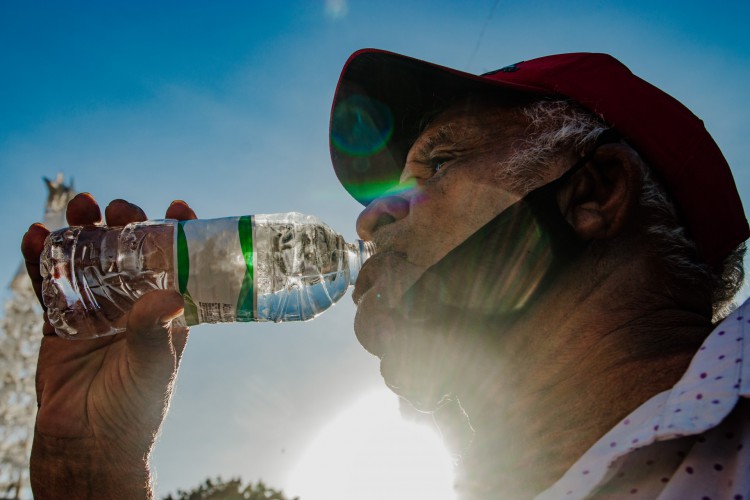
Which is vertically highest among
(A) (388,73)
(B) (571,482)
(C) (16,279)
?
(C) (16,279)

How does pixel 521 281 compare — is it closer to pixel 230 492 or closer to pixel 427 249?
pixel 427 249

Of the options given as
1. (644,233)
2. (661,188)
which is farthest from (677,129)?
(644,233)

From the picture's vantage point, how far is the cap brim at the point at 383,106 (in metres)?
2.38

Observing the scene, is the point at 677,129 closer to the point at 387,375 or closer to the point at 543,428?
the point at 543,428

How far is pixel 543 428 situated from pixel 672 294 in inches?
27.6

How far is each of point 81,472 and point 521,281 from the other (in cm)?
206

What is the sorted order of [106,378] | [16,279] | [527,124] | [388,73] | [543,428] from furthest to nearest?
[16,279] → [388,73] → [106,378] → [527,124] → [543,428]

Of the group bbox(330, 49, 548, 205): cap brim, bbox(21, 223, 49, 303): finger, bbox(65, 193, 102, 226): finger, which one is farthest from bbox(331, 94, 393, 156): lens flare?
bbox(21, 223, 49, 303): finger

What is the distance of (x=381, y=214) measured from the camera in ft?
7.21

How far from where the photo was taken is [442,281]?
1.98m

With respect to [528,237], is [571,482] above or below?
below

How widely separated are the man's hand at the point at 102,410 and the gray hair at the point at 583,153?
1666 mm

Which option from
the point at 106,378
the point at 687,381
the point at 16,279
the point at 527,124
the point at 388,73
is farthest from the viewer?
the point at 16,279

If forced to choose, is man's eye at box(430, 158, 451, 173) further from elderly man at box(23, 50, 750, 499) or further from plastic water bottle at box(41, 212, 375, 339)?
plastic water bottle at box(41, 212, 375, 339)
